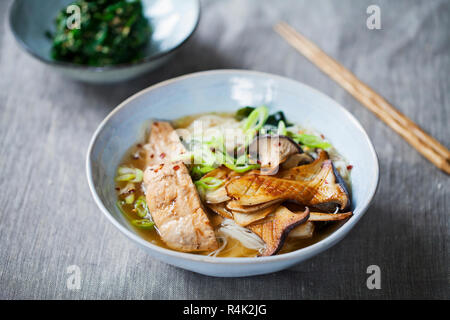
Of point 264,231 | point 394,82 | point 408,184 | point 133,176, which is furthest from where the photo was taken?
point 394,82

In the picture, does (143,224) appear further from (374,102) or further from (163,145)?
(374,102)

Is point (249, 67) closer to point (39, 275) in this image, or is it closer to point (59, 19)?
point (59, 19)

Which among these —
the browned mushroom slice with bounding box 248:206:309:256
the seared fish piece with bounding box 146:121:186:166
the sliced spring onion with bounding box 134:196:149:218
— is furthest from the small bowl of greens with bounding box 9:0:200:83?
the browned mushroom slice with bounding box 248:206:309:256

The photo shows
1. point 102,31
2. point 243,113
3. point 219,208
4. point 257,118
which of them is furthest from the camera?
point 102,31

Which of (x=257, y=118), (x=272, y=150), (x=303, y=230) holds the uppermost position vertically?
(x=257, y=118)

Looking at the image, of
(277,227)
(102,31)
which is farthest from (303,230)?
(102,31)

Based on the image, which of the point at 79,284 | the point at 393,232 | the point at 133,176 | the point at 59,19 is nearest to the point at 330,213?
the point at 393,232

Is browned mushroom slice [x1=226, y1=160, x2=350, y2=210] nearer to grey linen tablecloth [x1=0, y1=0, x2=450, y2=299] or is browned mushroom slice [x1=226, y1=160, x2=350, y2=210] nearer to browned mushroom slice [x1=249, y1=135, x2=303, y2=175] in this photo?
browned mushroom slice [x1=249, y1=135, x2=303, y2=175]
